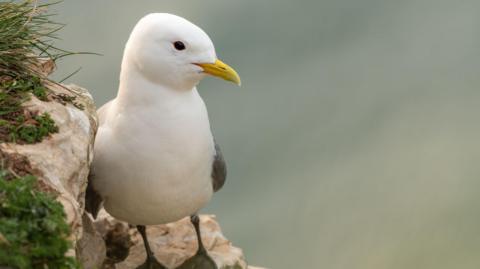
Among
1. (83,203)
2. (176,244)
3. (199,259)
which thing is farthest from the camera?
(176,244)

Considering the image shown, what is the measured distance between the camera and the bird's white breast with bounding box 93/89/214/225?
273 inches

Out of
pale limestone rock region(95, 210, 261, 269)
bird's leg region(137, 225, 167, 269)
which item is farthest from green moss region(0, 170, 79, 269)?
pale limestone rock region(95, 210, 261, 269)

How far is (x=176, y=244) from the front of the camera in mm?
8773

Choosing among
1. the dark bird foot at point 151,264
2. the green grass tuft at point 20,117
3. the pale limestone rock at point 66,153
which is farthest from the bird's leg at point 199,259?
the green grass tuft at point 20,117

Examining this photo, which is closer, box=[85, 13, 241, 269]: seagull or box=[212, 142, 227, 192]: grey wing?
box=[85, 13, 241, 269]: seagull

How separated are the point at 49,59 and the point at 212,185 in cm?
163

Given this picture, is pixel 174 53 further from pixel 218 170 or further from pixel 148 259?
pixel 148 259

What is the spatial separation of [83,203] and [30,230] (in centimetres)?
140

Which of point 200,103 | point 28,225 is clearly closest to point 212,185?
point 200,103

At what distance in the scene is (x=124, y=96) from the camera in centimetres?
707

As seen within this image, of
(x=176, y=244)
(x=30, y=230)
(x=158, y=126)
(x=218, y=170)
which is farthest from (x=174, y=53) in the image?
(x=176, y=244)

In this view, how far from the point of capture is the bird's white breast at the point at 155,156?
273 inches

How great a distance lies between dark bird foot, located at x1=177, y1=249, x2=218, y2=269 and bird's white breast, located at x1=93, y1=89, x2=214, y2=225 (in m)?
1.21

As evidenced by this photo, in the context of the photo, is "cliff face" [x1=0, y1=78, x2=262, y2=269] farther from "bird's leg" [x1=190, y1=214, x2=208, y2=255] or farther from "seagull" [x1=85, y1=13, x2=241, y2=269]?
"seagull" [x1=85, y1=13, x2=241, y2=269]
